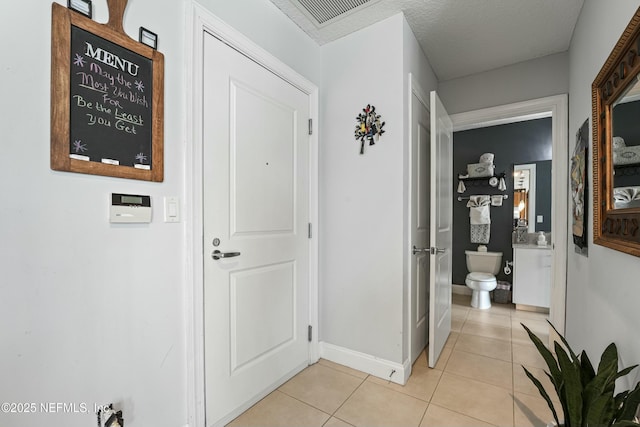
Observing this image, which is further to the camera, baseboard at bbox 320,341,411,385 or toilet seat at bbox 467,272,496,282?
toilet seat at bbox 467,272,496,282

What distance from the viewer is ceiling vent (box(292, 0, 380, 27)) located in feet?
6.07

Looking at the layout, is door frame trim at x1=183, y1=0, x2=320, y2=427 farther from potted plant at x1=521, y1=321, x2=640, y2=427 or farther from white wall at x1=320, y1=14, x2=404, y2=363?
potted plant at x1=521, y1=321, x2=640, y2=427

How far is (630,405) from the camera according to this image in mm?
890

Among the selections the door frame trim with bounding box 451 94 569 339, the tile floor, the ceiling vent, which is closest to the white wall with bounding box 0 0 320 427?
the tile floor

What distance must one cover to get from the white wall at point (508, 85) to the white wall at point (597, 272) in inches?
7.0

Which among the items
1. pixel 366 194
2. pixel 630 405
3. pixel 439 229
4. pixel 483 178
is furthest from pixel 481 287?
pixel 630 405

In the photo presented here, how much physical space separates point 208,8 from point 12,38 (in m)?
0.85

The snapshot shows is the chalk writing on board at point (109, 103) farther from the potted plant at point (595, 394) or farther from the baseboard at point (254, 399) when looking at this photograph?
the potted plant at point (595, 394)

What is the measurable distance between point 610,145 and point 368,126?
50.4 inches

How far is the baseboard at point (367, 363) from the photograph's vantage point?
1.94 meters

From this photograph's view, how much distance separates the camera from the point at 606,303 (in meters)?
1.34

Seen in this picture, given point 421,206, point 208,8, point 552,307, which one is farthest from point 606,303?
point 208,8

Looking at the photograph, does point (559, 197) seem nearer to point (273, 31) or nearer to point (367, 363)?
point (367, 363)

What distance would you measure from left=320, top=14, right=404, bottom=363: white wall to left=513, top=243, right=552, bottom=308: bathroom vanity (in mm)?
2402
